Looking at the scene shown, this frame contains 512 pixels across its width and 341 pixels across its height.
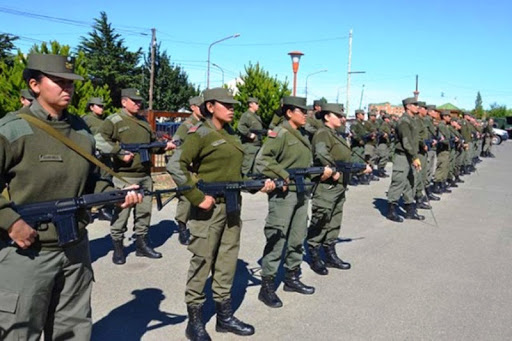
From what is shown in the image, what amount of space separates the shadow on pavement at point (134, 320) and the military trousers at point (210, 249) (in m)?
0.48

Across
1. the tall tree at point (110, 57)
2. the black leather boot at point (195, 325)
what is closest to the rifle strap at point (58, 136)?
the black leather boot at point (195, 325)

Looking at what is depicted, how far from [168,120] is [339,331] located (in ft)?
31.6

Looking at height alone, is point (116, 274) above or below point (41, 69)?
below

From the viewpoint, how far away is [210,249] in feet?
11.6

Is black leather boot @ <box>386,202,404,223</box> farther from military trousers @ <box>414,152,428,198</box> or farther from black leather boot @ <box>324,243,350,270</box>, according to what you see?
black leather boot @ <box>324,243,350,270</box>

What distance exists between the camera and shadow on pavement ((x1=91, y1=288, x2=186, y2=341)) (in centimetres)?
359

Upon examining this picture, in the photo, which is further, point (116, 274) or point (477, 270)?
point (477, 270)

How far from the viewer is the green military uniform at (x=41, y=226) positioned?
2299mm

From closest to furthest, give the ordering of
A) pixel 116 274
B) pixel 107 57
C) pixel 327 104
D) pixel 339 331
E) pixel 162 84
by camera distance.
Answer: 1. pixel 339 331
2. pixel 116 274
3. pixel 327 104
4. pixel 107 57
5. pixel 162 84

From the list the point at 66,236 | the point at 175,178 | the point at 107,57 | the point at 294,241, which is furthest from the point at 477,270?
the point at 107,57

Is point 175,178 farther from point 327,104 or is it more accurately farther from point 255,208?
point 255,208

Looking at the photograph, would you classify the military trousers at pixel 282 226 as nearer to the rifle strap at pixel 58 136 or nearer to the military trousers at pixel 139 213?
the military trousers at pixel 139 213

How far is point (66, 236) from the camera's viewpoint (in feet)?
7.97

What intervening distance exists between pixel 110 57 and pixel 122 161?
114ft
